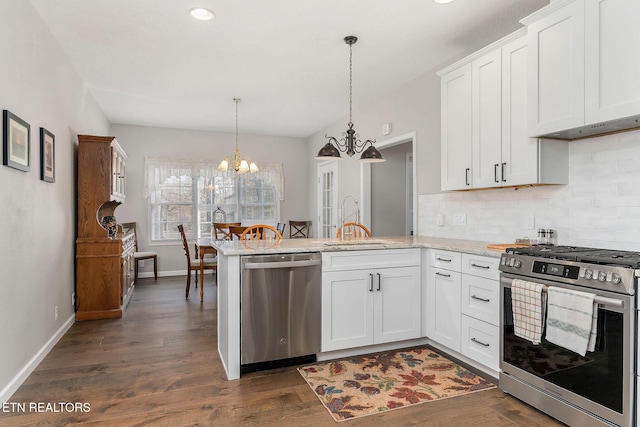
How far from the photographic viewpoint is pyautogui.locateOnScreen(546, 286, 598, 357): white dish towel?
1838mm

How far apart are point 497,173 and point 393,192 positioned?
2577 millimetres

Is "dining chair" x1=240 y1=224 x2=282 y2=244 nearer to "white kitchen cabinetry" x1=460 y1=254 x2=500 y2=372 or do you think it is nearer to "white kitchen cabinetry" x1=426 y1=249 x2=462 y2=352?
"white kitchen cabinetry" x1=426 y1=249 x2=462 y2=352

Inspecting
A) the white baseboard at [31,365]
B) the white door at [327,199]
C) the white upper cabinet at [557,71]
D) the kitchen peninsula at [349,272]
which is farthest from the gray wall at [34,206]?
the white door at [327,199]

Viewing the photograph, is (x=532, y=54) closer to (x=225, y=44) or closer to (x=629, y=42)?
(x=629, y=42)

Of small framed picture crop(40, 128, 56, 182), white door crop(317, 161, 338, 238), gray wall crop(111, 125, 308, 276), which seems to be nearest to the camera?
small framed picture crop(40, 128, 56, 182)

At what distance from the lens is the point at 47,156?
3139 millimetres

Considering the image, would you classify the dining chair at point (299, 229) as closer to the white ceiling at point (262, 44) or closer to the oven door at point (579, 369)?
the white ceiling at point (262, 44)

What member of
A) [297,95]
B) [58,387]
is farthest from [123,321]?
[297,95]

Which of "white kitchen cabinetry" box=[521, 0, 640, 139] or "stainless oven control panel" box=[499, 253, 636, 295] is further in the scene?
"white kitchen cabinetry" box=[521, 0, 640, 139]

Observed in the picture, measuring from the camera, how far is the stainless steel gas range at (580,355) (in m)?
1.75

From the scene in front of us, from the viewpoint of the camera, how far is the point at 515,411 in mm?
2203

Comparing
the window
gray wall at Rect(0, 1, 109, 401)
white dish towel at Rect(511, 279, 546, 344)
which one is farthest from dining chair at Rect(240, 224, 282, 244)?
the window

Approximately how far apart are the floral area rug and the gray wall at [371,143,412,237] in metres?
2.49

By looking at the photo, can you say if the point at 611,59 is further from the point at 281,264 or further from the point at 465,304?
the point at 281,264
